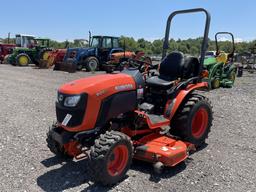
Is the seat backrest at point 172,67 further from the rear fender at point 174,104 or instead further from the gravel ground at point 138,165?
the gravel ground at point 138,165

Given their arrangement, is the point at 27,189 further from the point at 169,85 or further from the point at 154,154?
the point at 169,85

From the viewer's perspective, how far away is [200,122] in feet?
17.5

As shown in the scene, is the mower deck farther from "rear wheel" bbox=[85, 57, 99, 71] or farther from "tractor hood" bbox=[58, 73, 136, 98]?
"rear wheel" bbox=[85, 57, 99, 71]

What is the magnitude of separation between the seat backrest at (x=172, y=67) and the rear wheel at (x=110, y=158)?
155 centimetres

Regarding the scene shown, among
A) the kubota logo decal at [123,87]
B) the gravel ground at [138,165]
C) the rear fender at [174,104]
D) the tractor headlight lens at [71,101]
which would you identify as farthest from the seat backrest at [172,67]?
the tractor headlight lens at [71,101]

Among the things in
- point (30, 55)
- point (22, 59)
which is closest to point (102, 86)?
point (22, 59)

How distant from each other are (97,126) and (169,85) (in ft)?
4.51

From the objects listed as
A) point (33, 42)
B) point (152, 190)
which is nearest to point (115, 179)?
point (152, 190)

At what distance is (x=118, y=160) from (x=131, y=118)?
661mm

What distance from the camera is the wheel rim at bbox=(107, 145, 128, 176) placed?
12.8 feet

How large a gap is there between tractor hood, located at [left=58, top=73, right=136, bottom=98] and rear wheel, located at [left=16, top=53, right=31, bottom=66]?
59.5 ft

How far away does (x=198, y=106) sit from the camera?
5.04 meters

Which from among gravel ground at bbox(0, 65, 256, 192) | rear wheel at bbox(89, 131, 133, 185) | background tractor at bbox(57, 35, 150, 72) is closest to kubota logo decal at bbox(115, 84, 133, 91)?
rear wheel at bbox(89, 131, 133, 185)

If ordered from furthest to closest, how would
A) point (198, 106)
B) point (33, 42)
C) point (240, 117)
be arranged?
1. point (33, 42)
2. point (240, 117)
3. point (198, 106)
